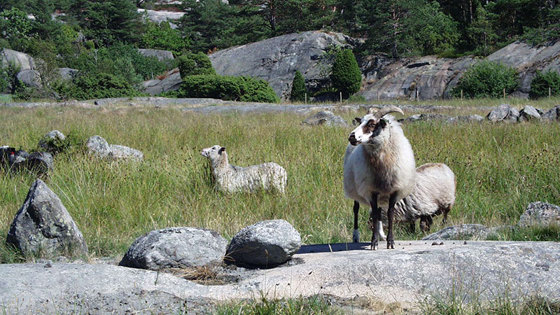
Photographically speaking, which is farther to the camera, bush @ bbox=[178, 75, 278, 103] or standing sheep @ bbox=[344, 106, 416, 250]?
bush @ bbox=[178, 75, 278, 103]

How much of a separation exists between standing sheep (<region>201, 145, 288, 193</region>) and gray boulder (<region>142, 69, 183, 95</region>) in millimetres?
37842

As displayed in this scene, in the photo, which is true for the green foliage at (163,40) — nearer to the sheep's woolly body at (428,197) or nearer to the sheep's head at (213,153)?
the sheep's head at (213,153)

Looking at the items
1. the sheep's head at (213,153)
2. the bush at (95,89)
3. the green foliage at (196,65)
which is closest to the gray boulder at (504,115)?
the sheep's head at (213,153)

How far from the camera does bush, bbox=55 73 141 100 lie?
114ft

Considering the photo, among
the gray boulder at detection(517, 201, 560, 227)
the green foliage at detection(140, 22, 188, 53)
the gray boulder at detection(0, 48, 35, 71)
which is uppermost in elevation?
the green foliage at detection(140, 22, 188, 53)

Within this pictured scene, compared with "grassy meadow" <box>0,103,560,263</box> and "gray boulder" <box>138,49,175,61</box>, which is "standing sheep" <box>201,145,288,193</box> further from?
"gray boulder" <box>138,49,175,61</box>

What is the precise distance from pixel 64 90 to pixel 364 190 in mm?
34623

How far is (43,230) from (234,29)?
56.2 m

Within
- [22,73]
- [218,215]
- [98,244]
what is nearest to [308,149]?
[218,215]

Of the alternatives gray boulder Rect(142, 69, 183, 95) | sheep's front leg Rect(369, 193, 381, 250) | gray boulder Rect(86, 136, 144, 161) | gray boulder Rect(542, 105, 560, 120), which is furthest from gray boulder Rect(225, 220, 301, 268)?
gray boulder Rect(142, 69, 183, 95)

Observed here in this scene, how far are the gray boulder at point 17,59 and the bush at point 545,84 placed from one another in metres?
44.0

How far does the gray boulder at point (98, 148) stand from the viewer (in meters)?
9.43

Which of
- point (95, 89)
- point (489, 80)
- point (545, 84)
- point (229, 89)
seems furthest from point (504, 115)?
point (95, 89)

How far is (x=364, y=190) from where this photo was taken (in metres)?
4.92
